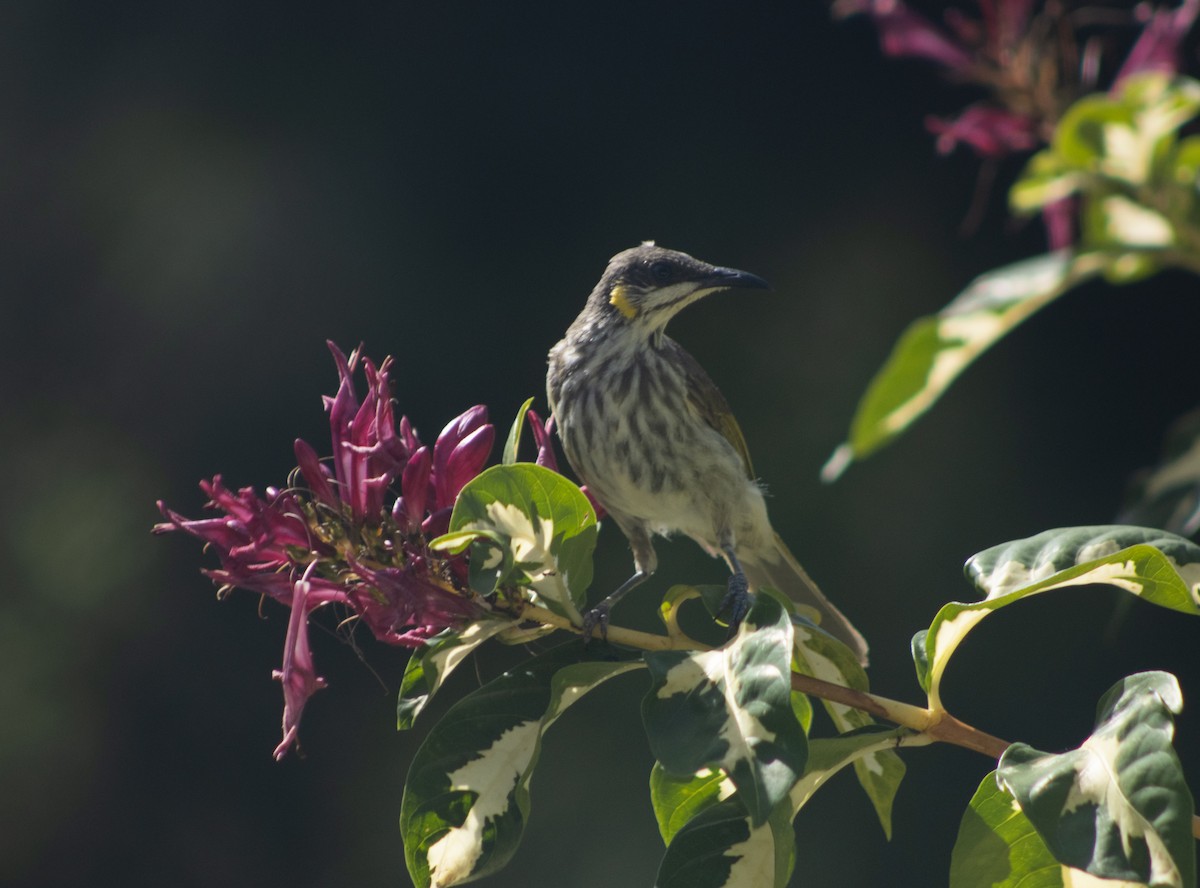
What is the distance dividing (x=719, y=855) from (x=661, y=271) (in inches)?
62.4

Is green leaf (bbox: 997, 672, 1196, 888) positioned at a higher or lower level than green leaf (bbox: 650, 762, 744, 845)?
higher

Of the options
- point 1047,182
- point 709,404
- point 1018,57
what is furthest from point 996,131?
point 709,404

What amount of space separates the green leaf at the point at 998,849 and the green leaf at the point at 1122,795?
0.11m

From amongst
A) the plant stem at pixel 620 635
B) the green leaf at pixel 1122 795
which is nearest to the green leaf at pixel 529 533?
the plant stem at pixel 620 635

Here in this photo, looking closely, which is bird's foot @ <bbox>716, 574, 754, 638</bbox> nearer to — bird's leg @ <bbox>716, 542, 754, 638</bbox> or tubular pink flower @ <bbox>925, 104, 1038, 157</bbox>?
A: bird's leg @ <bbox>716, 542, 754, 638</bbox>

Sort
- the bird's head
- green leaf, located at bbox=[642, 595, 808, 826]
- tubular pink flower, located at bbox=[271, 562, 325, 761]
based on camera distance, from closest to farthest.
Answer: green leaf, located at bbox=[642, 595, 808, 826] < tubular pink flower, located at bbox=[271, 562, 325, 761] < the bird's head

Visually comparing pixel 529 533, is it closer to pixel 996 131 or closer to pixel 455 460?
pixel 455 460

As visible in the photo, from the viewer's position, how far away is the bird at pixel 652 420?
8.13 ft

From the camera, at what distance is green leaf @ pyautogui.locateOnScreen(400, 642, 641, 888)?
4.16 ft

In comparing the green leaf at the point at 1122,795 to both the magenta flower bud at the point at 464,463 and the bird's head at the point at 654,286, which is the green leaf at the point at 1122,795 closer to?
the magenta flower bud at the point at 464,463

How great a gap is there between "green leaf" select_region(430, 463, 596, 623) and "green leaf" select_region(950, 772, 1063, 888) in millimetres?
406

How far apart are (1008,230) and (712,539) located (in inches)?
108

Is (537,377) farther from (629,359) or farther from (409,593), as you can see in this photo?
(409,593)

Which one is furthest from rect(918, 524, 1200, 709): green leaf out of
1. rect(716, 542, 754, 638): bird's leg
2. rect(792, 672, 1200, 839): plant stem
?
rect(716, 542, 754, 638): bird's leg
